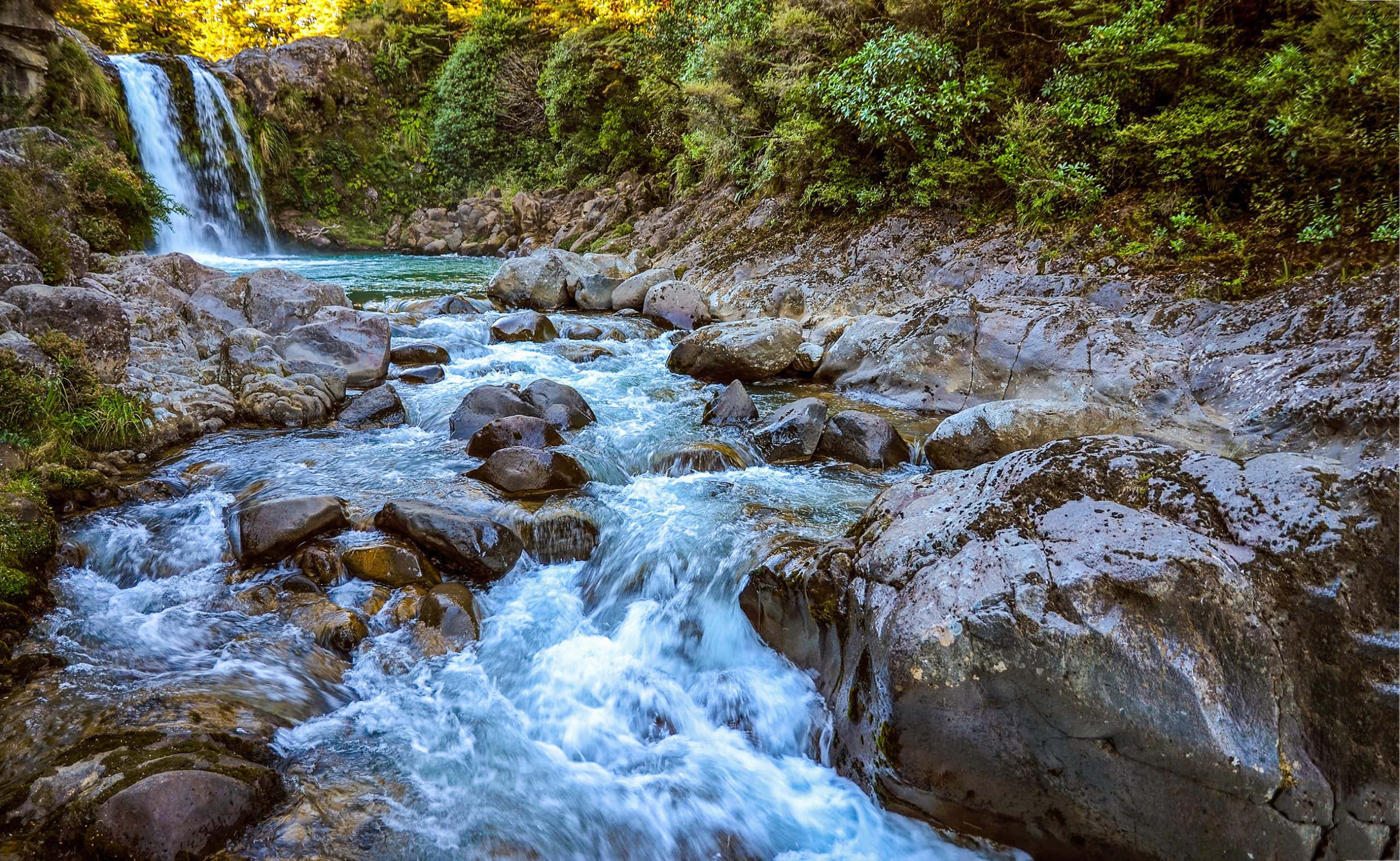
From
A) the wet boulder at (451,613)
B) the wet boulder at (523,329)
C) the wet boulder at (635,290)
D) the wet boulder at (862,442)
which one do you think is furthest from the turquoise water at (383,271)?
the wet boulder at (451,613)

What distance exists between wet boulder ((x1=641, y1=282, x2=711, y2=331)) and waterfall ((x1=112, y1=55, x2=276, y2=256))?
440 inches

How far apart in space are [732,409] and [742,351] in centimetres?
158

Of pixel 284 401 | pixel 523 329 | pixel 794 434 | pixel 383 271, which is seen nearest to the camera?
pixel 794 434

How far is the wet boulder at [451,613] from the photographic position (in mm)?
4098

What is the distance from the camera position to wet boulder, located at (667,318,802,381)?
8406mm

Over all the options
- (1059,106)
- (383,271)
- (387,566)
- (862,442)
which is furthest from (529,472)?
(383,271)

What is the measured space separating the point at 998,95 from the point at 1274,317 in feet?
15.8

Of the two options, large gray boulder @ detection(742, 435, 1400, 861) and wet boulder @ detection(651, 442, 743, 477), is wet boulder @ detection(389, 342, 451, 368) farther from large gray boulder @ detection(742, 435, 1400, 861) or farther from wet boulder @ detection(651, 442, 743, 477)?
large gray boulder @ detection(742, 435, 1400, 861)

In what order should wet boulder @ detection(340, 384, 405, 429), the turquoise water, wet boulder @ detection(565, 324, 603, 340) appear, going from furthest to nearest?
the turquoise water → wet boulder @ detection(565, 324, 603, 340) → wet boulder @ detection(340, 384, 405, 429)

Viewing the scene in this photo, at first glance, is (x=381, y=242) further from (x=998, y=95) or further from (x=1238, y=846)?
(x=1238, y=846)

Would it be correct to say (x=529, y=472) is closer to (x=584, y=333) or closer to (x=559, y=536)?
(x=559, y=536)

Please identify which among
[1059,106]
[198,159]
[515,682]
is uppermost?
[198,159]

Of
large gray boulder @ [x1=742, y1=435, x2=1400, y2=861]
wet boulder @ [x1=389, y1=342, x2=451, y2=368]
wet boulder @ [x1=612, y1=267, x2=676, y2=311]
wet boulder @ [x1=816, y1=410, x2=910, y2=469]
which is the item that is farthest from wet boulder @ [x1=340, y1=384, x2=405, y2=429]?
large gray boulder @ [x1=742, y1=435, x2=1400, y2=861]

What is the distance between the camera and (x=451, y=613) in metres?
4.16
